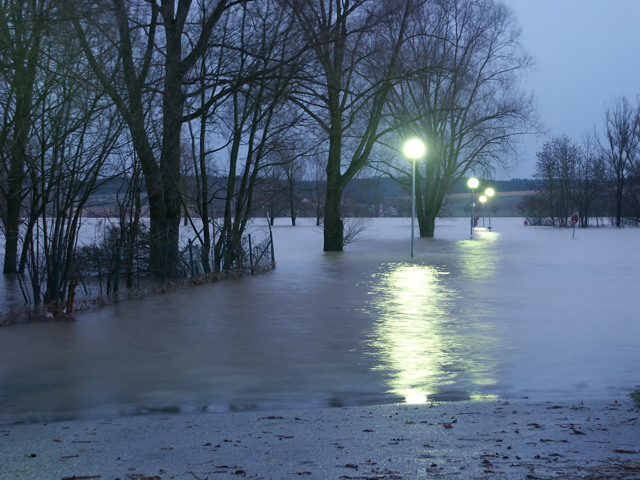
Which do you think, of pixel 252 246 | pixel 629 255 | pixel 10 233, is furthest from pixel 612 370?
pixel 629 255

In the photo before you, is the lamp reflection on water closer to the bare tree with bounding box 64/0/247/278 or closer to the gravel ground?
the gravel ground

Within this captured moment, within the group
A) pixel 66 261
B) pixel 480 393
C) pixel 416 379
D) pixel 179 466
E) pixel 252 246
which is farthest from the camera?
pixel 252 246

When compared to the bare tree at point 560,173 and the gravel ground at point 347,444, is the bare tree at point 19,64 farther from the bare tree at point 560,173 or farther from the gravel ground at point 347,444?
the bare tree at point 560,173

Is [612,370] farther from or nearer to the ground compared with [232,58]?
nearer to the ground

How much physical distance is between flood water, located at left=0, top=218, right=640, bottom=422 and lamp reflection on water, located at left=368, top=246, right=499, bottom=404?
24 mm

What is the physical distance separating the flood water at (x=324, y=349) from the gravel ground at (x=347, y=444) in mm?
804

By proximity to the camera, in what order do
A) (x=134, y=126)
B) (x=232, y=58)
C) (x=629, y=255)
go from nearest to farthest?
(x=134, y=126) < (x=232, y=58) < (x=629, y=255)

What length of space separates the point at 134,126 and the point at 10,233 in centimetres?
421

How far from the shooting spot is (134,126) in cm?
1451

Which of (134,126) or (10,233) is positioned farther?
(10,233)

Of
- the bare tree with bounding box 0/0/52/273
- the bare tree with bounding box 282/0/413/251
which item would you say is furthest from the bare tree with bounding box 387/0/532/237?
the bare tree with bounding box 0/0/52/273

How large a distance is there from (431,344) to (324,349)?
1.47 meters

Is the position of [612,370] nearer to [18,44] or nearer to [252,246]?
[18,44]

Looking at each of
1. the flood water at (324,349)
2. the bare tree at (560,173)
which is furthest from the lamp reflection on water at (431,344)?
the bare tree at (560,173)
